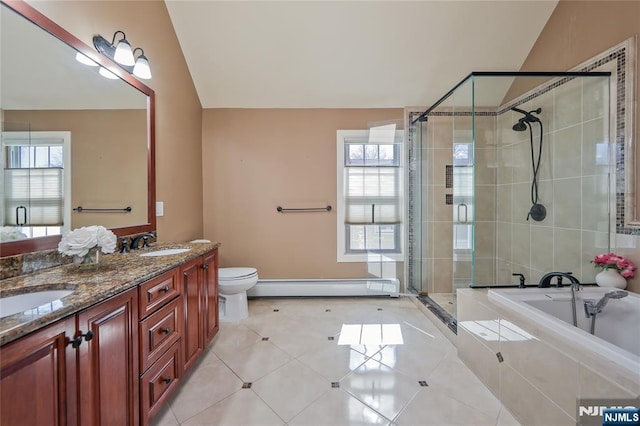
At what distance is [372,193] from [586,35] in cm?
212

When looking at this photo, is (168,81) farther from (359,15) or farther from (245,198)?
(359,15)

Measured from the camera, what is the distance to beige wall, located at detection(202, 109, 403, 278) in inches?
123

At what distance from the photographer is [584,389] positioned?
108cm

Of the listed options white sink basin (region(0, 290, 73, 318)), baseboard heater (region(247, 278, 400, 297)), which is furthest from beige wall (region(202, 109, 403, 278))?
white sink basin (region(0, 290, 73, 318))

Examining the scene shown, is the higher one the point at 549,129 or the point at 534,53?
the point at 534,53

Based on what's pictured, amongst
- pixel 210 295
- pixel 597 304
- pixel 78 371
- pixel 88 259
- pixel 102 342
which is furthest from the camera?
pixel 210 295

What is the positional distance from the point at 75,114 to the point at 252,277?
175cm

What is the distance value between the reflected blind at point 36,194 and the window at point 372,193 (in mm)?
2365

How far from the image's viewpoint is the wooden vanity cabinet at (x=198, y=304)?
164 centimetres

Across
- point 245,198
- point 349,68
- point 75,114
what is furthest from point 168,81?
point 349,68

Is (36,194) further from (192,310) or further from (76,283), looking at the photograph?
(192,310)

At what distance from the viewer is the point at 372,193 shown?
125 inches

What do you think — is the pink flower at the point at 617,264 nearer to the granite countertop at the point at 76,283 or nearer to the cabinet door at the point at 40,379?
the granite countertop at the point at 76,283

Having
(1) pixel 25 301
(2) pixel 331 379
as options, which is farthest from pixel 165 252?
(2) pixel 331 379
